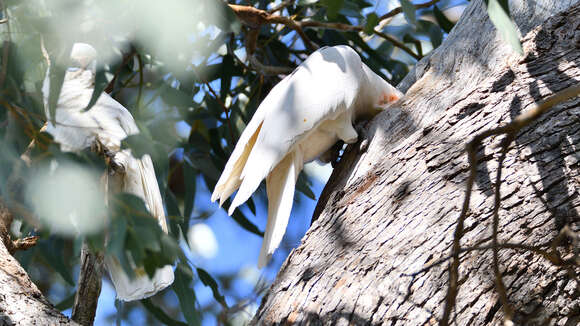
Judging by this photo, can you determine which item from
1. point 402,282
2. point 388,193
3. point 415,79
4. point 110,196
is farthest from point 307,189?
point 110,196

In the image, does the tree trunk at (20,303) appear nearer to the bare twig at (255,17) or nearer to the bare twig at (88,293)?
the bare twig at (88,293)

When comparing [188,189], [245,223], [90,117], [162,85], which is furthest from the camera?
[245,223]

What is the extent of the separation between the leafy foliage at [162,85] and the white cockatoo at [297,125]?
147 mm

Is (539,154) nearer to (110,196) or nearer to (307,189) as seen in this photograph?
(110,196)

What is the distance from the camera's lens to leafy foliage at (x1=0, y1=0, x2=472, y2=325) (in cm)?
97

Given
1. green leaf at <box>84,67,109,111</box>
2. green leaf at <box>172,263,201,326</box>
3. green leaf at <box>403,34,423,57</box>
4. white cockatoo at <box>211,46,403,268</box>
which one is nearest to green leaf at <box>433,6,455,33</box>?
green leaf at <box>403,34,423,57</box>

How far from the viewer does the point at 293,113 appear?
4.69ft

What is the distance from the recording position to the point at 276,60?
2.25 m

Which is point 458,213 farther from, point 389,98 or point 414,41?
point 414,41

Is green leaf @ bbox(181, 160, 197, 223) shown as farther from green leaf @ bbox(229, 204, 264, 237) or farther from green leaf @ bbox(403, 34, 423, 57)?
green leaf @ bbox(403, 34, 423, 57)

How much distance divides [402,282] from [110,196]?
0.46m

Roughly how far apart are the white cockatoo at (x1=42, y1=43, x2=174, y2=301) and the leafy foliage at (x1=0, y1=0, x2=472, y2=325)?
0.06 m

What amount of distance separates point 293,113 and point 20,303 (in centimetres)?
69

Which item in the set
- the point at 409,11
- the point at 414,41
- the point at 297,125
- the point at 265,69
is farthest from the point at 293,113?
the point at 414,41
